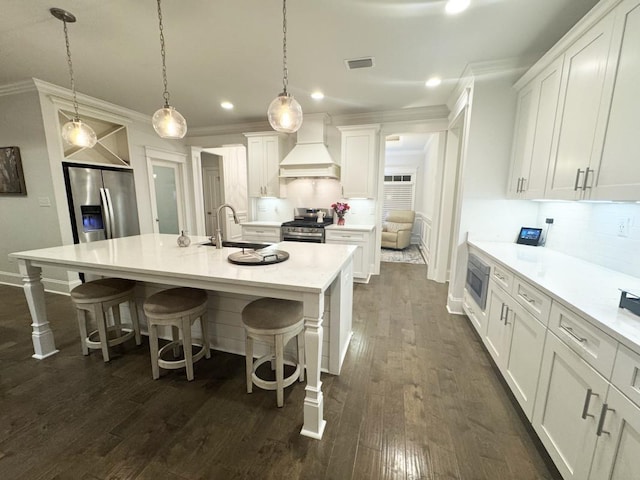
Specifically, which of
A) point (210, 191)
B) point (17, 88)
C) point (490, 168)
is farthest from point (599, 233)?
point (210, 191)

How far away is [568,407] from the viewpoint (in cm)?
118

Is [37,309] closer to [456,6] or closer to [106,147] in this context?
[106,147]

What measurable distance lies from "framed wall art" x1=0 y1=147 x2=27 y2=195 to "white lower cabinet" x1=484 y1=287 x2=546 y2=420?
19.0 ft

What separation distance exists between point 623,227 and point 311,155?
355 centimetres

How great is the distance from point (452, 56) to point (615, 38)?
4.24 ft

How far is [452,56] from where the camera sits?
8.19ft

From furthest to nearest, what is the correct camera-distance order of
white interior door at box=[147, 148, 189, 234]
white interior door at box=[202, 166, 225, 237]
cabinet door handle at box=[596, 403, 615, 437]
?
1. white interior door at box=[202, 166, 225, 237]
2. white interior door at box=[147, 148, 189, 234]
3. cabinet door handle at box=[596, 403, 615, 437]

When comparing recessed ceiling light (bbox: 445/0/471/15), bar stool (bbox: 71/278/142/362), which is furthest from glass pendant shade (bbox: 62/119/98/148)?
recessed ceiling light (bbox: 445/0/471/15)

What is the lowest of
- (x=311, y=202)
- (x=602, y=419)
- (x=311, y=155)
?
(x=602, y=419)

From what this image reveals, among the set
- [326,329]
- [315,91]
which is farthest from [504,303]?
[315,91]

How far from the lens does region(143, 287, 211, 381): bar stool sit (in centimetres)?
178

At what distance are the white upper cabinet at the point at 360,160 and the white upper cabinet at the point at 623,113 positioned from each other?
9.03ft

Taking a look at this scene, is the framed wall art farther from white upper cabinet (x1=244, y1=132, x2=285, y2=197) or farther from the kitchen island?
white upper cabinet (x1=244, y1=132, x2=285, y2=197)

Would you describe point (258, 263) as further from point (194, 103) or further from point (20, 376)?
point (194, 103)
